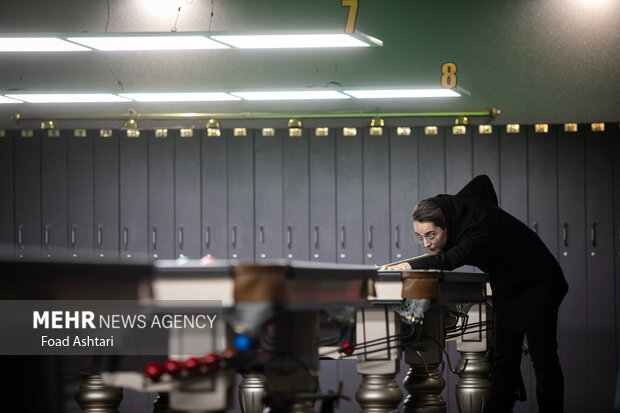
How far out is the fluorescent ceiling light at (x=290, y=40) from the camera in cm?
585

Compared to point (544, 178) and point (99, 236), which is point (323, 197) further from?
point (99, 236)

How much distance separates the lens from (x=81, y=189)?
961 cm

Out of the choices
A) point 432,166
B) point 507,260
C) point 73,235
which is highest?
point 432,166

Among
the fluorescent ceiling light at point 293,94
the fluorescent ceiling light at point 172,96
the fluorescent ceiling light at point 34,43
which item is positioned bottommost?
the fluorescent ceiling light at point 172,96

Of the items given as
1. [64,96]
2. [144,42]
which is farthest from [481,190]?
[64,96]

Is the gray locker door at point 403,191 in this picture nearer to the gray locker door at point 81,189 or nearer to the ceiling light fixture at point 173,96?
the ceiling light fixture at point 173,96

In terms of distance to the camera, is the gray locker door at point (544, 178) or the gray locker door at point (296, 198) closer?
the gray locker door at point (544, 178)

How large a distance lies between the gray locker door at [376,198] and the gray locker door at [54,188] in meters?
2.87

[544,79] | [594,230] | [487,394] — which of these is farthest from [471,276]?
[544,79]

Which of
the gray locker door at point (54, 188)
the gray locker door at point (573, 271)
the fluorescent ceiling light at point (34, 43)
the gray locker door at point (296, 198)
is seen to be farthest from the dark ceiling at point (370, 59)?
the fluorescent ceiling light at point (34, 43)

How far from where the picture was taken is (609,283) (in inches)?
358

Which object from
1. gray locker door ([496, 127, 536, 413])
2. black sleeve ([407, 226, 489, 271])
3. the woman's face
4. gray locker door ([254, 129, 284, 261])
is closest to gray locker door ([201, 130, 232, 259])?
gray locker door ([254, 129, 284, 261])

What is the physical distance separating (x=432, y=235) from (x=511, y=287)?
52cm

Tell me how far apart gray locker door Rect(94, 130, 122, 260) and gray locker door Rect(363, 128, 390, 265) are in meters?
2.41
